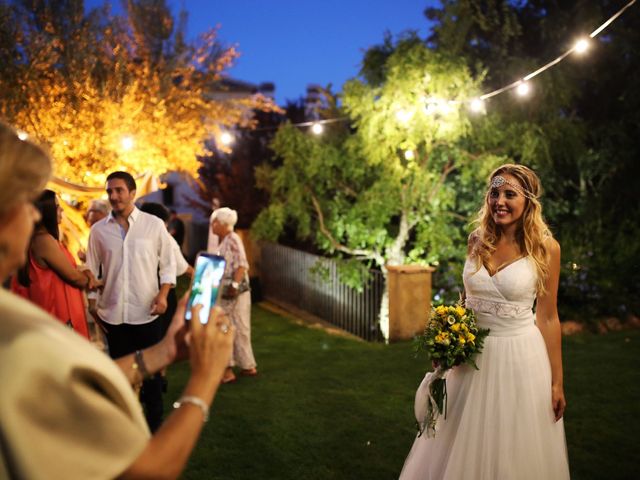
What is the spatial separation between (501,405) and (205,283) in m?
2.45

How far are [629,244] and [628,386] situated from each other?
4.76 m

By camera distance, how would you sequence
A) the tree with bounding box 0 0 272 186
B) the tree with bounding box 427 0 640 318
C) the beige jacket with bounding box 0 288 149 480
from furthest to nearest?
the tree with bounding box 0 0 272 186 → the tree with bounding box 427 0 640 318 → the beige jacket with bounding box 0 288 149 480

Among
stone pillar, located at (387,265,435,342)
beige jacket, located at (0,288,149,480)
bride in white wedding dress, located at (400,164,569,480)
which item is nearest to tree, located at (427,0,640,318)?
stone pillar, located at (387,265,435,342)

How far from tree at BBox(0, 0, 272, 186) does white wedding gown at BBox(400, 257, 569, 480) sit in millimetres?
9866

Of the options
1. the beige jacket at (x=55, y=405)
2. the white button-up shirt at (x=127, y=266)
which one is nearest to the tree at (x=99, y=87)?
the white button-up shirt at (x=127, y=266)

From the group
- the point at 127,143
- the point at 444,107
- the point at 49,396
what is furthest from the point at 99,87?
the point at 49,396

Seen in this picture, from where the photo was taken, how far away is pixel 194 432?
59.7 inches

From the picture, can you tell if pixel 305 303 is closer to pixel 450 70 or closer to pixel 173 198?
pixel 450 70

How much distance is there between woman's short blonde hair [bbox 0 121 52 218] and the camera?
127cm

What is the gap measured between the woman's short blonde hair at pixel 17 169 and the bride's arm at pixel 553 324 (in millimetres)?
3265

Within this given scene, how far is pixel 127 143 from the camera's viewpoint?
41.8 feet

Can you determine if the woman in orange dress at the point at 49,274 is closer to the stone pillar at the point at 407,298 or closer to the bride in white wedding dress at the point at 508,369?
the bride in white wedding dress at the point at 508,369

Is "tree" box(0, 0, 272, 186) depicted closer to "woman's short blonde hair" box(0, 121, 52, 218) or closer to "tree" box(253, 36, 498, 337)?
"tree" box(253, 36, 498, 337)

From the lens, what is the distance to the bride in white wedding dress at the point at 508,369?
145 inches
